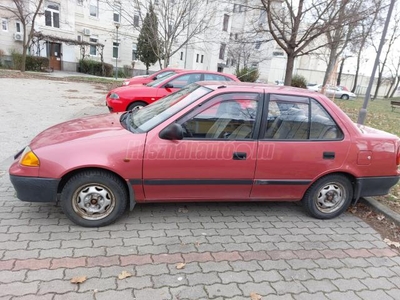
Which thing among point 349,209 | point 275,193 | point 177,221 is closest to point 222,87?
point 275,193

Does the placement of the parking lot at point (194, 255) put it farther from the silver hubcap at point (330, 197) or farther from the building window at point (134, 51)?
the building window at point (134, 51)

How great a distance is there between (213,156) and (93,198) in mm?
1367

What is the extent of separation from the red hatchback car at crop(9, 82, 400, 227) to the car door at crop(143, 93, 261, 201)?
11 millimetres

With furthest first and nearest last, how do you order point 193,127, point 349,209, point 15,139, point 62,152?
point 15,139 → point 349,209 → point 193,127 → point 62,152

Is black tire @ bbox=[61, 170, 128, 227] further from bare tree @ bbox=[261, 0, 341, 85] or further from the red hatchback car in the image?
bare tree @ bbox=[261, 0, 341, 85]

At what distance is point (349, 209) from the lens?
420 centimetres

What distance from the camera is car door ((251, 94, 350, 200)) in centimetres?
340

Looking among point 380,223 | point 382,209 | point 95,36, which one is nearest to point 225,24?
point 95,36

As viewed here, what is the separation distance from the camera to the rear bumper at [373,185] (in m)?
3.71

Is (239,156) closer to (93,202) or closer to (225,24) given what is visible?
(93,202)

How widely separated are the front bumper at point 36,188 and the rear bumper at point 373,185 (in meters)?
3.56

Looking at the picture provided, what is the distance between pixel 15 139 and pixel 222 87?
4.84 meters

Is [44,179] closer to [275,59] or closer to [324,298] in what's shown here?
[324,298]

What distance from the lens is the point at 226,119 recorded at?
338 cm
